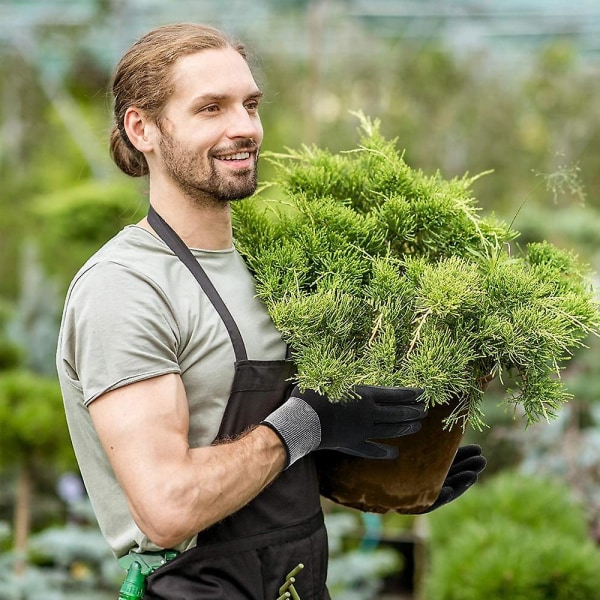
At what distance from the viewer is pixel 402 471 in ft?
6.30

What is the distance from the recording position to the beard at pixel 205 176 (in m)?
1.82

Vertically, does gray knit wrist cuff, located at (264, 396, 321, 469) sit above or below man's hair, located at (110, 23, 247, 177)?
below

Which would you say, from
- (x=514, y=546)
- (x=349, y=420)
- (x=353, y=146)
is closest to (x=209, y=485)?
(x=349, y=420)

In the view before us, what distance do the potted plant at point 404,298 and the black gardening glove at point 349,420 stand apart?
3cm

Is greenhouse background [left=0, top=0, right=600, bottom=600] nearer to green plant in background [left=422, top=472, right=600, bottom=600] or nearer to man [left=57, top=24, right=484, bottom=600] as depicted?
green plant in background [left=422, top=472, right=600, bottom=600]

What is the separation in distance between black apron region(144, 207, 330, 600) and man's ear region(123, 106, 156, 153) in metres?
0.13

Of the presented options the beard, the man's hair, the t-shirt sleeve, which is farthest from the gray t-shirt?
the man's hair

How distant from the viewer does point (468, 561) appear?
12.0 ft

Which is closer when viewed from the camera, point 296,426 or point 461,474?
point 296,426

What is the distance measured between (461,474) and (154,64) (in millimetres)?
977

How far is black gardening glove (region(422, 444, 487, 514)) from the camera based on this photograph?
A: 6.87 feet

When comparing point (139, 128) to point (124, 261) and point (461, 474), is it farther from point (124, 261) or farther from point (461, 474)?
point (461, 474)

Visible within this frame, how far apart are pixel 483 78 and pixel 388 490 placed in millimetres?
9210

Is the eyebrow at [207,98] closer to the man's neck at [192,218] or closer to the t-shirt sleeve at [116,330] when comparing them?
the man's neck at [192,218]
